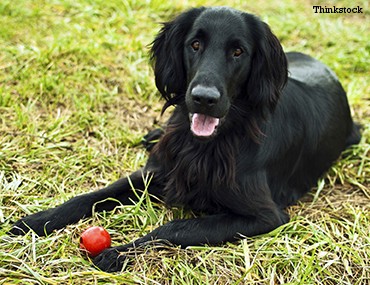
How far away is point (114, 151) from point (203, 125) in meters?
1.16

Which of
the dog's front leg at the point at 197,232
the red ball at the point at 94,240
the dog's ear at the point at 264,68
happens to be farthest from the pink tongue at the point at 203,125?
the red ball at the point at 94,240

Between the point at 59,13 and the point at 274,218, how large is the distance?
12.1ft

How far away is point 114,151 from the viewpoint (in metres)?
3.89

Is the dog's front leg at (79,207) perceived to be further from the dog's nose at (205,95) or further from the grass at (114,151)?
the dog's nose at (205,95)

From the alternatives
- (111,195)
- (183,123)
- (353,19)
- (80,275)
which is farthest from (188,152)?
(353,19)

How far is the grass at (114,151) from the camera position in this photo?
276 centimetres

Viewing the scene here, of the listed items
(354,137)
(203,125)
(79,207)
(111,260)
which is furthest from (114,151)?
(354,137)

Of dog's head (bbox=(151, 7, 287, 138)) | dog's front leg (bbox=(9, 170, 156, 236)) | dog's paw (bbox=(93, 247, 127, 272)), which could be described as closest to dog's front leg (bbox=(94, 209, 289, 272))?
dog's paw (bbox=(93, 247, 127, 272))

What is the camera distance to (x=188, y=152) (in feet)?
10.4

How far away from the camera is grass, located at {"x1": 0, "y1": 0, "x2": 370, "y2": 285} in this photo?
109 inches

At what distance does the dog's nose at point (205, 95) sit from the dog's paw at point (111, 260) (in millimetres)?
871

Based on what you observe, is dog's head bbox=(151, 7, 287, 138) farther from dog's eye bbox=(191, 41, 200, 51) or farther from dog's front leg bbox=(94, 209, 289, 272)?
dog's front leg bbox=(94, 209, 289, 272)

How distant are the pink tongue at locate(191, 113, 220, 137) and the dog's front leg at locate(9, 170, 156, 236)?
0.61 m

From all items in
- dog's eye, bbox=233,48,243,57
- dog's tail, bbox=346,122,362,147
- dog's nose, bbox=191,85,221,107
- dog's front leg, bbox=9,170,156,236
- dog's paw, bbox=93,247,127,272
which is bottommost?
dog's tail, bbox=346,122,362,147
